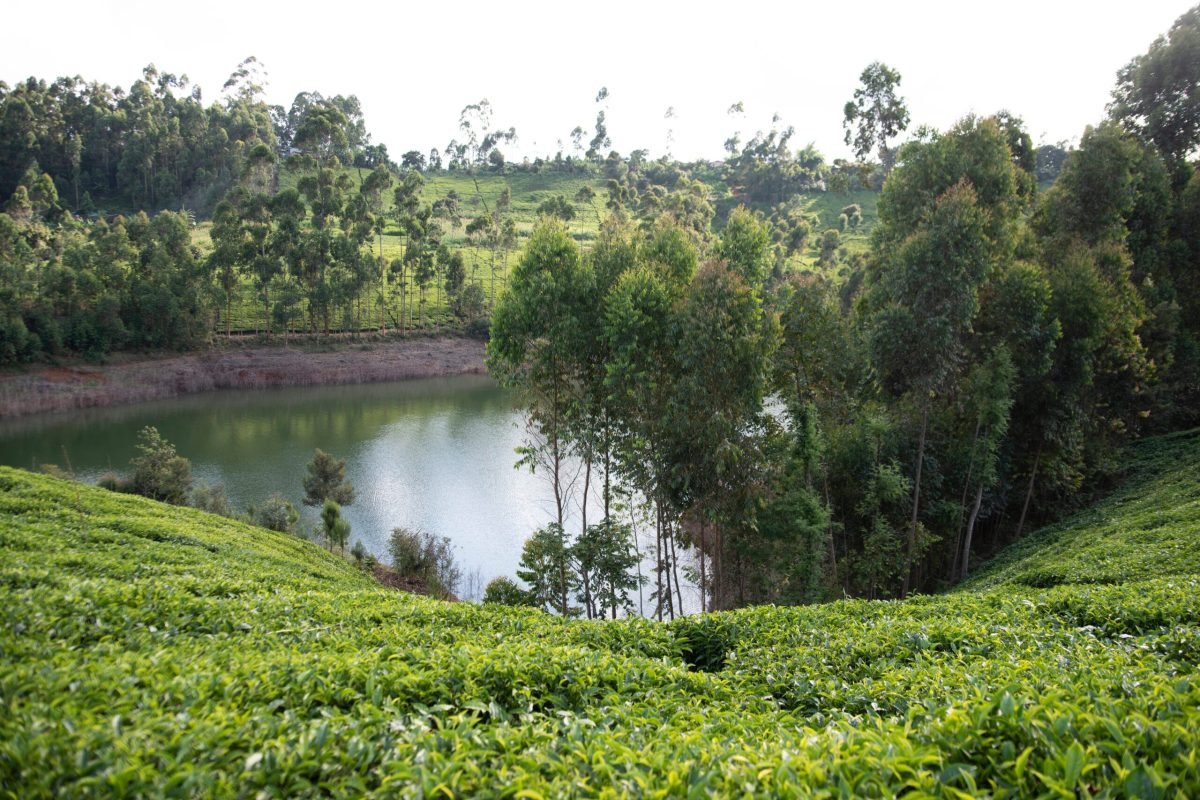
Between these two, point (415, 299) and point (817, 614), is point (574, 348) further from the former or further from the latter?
point (415, 299)

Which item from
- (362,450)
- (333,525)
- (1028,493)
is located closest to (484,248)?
(362,450)

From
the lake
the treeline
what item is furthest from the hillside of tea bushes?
the lake

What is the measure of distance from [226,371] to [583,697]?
148 ft

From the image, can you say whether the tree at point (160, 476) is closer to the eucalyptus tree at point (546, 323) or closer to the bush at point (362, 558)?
the bush at point (362, 558)

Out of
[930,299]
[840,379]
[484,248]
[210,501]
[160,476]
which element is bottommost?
[210,501]

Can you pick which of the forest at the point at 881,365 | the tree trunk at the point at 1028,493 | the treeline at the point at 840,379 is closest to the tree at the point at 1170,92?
the forest at the point at 881,365

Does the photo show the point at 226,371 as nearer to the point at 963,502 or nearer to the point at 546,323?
the point at 546,323

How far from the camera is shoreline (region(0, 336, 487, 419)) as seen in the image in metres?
34.1

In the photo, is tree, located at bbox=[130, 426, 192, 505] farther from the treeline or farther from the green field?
the green field

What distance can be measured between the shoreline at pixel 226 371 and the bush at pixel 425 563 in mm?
27125

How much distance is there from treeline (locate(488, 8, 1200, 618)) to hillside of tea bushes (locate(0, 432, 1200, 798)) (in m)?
4.98

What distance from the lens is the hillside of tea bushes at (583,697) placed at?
248 centimetres

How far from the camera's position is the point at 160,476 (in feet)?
61.7

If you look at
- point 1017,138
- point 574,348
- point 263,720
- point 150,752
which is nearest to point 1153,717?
point 263,720
